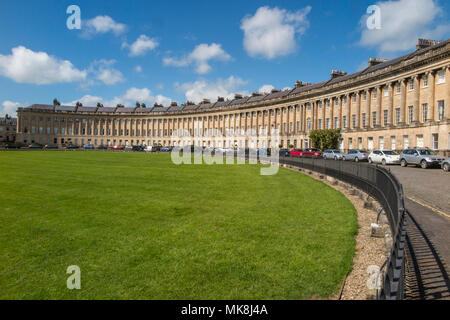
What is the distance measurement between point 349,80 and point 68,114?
111348 millimetres

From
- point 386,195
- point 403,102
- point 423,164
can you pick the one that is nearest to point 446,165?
point 423,164

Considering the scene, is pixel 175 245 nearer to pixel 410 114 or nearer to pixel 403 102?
pixel 410 114

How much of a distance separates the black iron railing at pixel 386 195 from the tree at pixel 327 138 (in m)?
33.6

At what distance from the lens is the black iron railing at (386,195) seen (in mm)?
3365

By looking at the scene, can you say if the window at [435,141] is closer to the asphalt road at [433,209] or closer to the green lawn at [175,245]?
the asphalt road at [433,209]

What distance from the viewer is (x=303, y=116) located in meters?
71.8

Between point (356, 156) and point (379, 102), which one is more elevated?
point (379, 102)

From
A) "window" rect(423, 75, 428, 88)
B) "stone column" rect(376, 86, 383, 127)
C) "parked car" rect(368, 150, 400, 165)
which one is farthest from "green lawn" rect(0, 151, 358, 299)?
"stone column" rect(376, 86, 383, 127)

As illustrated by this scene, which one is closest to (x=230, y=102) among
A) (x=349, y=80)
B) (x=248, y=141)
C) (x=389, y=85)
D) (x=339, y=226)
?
(x=248, y=141)

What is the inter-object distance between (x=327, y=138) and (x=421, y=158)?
101 ft

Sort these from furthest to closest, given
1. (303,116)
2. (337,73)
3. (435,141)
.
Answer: (303,116) < (337,73) < (435,141)

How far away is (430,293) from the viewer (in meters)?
4.57

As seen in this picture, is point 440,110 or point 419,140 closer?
point 440,110

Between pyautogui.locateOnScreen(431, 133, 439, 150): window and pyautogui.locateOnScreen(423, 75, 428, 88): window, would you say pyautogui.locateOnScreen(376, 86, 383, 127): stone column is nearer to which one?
pyautogui.locateOnScreen(423, 75, 428, 88): window
